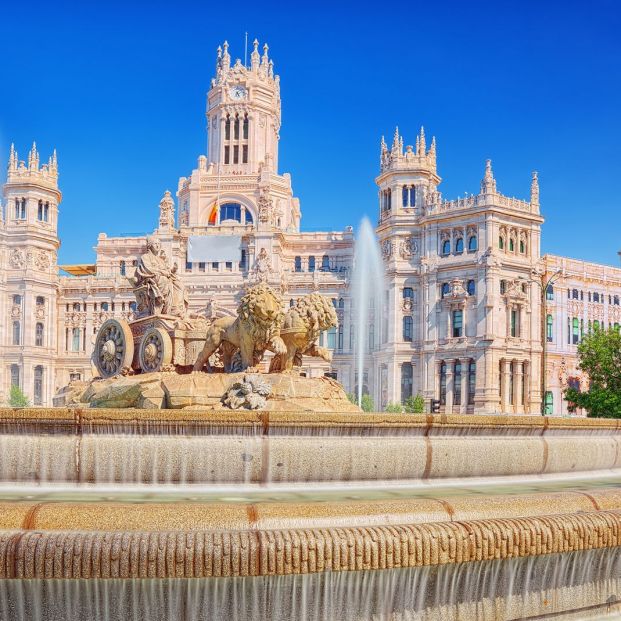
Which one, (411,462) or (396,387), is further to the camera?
(396,387)

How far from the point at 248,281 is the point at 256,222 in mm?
12968

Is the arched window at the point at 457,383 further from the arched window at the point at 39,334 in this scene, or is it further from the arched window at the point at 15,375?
the arched window at the point at 15,375

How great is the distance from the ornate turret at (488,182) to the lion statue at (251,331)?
211ft

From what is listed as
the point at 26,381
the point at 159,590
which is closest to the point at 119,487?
the point at 159,590

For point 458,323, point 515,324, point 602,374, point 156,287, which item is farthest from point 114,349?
point 515,324

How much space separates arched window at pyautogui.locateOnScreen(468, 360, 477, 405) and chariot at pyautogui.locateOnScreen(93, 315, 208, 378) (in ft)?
198

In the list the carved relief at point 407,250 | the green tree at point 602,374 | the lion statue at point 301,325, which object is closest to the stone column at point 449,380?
the carved relief at point 407,250

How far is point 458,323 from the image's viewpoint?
260ft

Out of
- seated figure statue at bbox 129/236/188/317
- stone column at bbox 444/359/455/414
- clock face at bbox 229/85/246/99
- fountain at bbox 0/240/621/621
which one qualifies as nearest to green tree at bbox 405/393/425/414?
stone column at bbox 444/359/455/414

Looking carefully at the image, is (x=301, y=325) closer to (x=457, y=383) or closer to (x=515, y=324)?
(x=457, y=383)

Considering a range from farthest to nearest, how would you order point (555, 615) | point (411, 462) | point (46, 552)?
1. point (411, 462)
2. point (555, 615)
3. point (46, 552)

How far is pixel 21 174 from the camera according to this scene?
293ft

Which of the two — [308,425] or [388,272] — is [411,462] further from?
[388,272]

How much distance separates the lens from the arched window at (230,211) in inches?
3925
